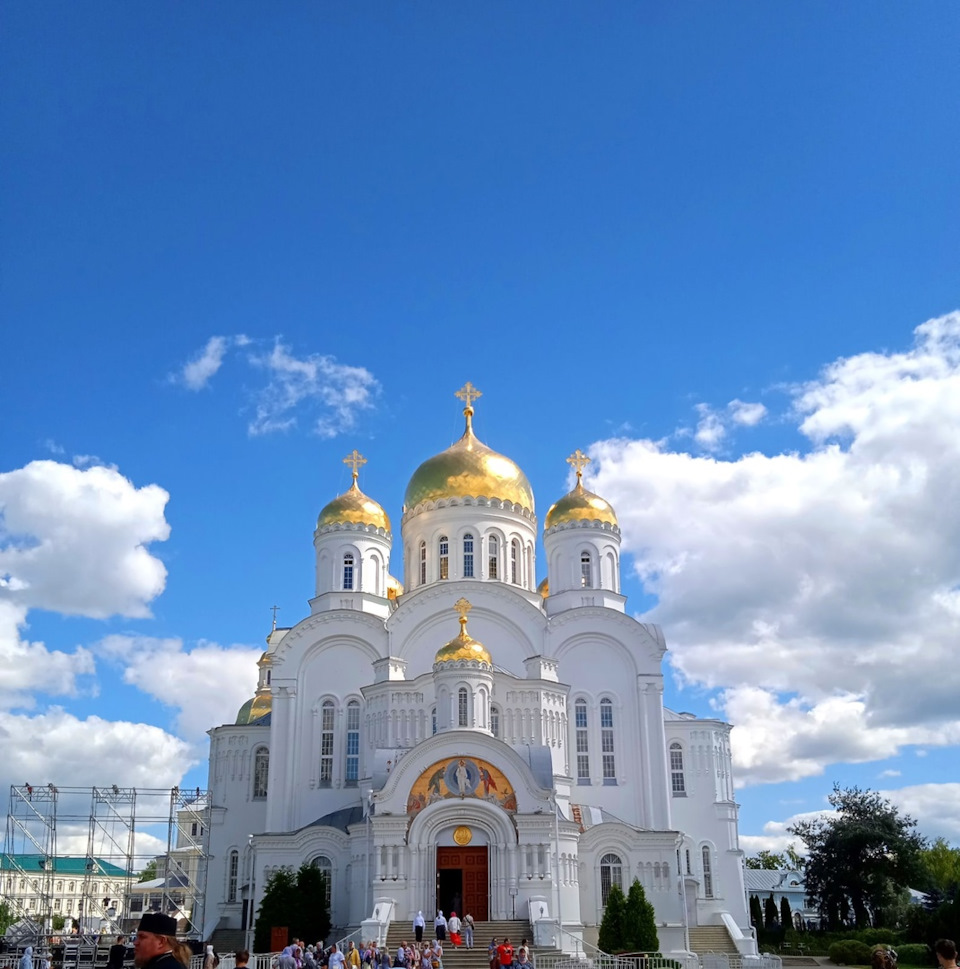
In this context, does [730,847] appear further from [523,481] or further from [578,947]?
[523,481]

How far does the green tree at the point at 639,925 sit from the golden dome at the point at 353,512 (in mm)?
14777

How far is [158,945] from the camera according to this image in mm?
4625

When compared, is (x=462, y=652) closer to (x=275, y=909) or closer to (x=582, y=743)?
(x=582, y=743)

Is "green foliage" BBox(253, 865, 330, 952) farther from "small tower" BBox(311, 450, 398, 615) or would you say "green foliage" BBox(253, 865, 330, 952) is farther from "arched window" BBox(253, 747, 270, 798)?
"small tower" BBox(311, 450, 398, 615)

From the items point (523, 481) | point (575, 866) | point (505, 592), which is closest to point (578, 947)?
point (575, 866)

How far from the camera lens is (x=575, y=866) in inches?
1161

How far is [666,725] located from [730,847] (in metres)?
4.21

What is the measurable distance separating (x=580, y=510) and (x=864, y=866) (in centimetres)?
1701

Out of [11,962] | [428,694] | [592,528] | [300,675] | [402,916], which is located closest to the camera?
[11,962]

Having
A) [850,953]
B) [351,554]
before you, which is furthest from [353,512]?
[850,953]

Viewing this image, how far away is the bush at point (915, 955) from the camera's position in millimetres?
30516

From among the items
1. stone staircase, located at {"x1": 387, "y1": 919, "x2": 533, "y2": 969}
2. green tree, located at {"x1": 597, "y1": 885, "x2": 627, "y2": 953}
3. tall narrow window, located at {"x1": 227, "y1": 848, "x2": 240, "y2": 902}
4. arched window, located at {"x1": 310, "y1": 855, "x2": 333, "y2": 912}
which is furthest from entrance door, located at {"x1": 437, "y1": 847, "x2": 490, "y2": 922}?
tall narrow window, located at {"x1": 227, "y1": 848, "x2": 240, "y2": 902}

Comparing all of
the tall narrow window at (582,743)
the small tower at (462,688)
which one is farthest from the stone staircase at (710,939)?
the small tower at (462,688)

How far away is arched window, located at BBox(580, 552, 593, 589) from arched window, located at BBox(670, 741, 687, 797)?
5862mm
